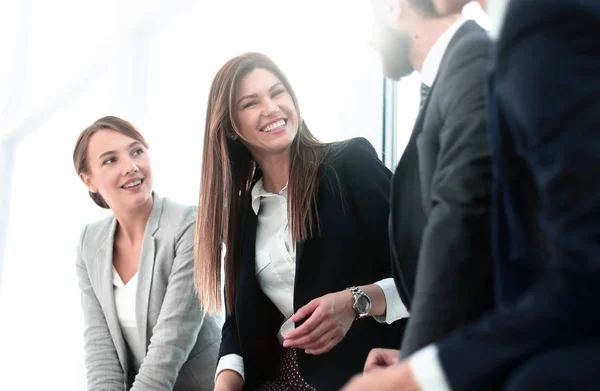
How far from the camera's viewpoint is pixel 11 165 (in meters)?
2.86

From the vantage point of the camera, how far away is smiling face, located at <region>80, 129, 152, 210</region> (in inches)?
86.7

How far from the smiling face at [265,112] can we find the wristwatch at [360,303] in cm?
48

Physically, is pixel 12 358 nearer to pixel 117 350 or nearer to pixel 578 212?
pixel 117 350

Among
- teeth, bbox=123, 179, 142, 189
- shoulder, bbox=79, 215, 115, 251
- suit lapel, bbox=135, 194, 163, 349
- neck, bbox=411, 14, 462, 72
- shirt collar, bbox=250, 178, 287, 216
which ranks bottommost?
suit lapel, bbox=135, 194, 163, 349

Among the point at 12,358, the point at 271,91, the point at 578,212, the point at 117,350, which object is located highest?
the point at 271,91

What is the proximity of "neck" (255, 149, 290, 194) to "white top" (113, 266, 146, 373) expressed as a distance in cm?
71

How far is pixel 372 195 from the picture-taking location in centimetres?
159

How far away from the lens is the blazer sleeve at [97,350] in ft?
6.84

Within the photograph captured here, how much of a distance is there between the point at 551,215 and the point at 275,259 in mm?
1232

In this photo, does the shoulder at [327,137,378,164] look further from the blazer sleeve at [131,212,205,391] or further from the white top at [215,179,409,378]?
the blazer sleeve at [131,212,205,391]

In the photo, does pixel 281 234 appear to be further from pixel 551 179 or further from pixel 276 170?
pixel 551 179

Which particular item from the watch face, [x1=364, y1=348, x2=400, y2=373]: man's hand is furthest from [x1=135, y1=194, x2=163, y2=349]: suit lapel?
[x1=364, y1=348, x2=400, y2=373]: man's hand

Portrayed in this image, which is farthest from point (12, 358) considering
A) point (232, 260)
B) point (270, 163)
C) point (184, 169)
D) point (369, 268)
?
point (369, 268)

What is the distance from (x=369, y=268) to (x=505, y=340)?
107cm
